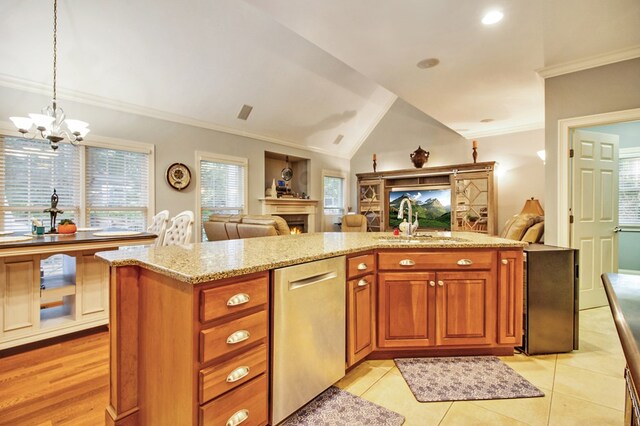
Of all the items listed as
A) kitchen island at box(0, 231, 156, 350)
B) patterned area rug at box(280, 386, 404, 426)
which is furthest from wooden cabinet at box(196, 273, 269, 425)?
kitchen island at box(0, 231, 156, 350)

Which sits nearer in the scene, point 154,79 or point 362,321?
point 362,321

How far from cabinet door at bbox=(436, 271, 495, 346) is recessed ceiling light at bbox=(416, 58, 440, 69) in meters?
2.24

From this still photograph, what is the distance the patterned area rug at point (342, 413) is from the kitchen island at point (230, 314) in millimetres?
255

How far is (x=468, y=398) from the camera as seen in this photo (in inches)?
72.4

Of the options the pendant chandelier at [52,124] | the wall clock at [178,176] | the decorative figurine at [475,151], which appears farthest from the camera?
the decorative figurine at [475,151]

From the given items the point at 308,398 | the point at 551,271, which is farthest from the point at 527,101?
the point at 308,398

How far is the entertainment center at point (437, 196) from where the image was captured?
5.75 metres

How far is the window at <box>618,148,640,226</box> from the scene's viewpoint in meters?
4.93

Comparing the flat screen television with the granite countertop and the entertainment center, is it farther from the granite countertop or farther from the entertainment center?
the granite countertop

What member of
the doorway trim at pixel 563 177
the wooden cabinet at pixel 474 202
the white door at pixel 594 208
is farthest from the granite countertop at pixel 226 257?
the wooden cabinet at pixel 474 202

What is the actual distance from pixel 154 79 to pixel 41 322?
3142mm

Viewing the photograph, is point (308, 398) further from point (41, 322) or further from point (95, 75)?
point (95, 75)

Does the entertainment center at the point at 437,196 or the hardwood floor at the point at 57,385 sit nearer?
the hardwood floor at the point at 57,385

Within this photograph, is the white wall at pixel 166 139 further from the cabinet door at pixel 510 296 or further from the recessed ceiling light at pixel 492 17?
the cabinet door at pixel 510 296
